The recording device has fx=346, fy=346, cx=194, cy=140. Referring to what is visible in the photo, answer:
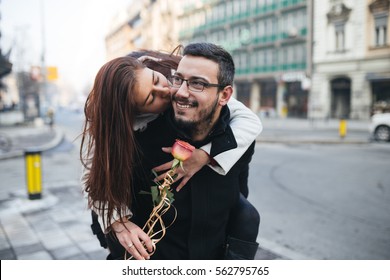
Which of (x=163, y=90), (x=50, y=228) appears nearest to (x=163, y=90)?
(x=163, y=90)

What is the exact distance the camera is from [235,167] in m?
1.70

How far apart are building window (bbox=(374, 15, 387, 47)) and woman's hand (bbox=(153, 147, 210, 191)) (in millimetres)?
3078

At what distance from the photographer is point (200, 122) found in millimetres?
1564

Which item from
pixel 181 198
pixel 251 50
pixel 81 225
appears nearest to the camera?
pixel 181 198

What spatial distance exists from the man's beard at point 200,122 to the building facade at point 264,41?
8.03 feet

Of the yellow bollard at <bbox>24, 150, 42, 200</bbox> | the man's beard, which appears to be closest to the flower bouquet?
the man's beard

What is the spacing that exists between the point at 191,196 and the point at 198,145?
0.24 metres

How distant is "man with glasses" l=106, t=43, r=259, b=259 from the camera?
1520mm

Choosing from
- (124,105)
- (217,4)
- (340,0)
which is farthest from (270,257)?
(217,4)

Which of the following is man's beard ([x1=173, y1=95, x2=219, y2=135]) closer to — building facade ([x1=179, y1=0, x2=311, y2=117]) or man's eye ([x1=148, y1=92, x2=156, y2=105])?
man's eye ([x1=148, y1=92, x2=156, y2=105])

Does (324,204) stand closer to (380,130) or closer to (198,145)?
(198,145)

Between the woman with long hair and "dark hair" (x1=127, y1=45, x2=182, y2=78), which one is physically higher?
"dark hair" (x1=127, y1=45, x2=182, y2=78)
